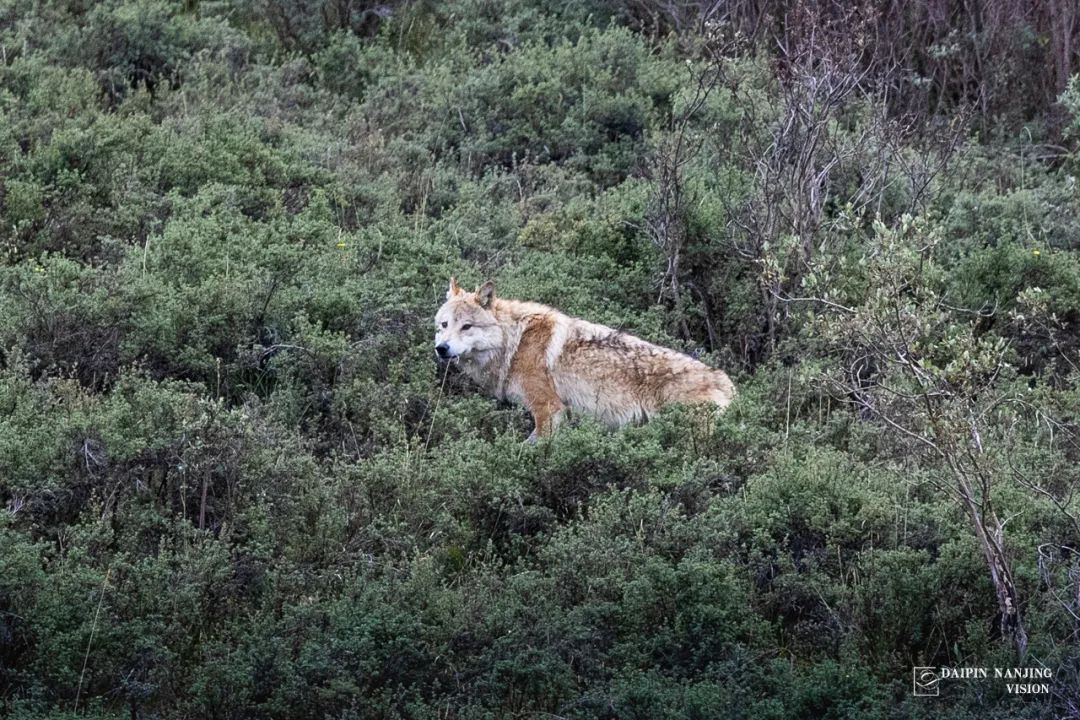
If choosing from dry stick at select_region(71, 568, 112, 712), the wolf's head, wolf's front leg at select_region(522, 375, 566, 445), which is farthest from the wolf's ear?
dry stick at select_region(71, 568, 112, 712)

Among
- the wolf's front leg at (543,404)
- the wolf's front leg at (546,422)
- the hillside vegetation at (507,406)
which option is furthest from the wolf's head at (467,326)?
the wolf's front leg at (546,422)

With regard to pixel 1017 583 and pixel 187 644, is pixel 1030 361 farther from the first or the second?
pixel 187 644

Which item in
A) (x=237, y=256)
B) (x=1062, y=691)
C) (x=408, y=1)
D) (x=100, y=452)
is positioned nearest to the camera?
(x=1062, y=691)

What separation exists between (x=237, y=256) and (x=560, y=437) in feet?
10.3

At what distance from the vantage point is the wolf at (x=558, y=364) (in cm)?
863

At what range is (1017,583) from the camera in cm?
625

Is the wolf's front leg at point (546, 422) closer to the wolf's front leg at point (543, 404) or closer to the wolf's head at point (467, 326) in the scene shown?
the wolf's front leg at point (543, 404)

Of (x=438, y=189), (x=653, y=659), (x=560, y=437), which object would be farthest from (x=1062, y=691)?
(x=438, y=189)

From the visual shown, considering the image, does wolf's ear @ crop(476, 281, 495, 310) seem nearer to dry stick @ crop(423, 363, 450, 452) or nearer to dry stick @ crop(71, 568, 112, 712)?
dry stick @ crop(423, 363, 450, 452)

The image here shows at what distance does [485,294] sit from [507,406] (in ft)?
2.46

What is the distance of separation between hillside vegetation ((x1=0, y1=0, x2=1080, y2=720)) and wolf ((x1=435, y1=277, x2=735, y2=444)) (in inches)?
10.9

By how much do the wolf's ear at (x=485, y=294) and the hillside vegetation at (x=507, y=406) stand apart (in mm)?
461

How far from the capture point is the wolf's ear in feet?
29.5

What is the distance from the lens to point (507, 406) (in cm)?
912
